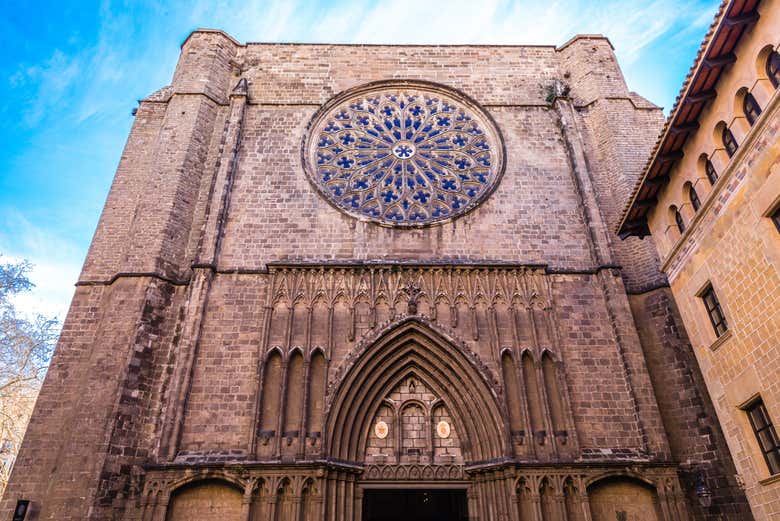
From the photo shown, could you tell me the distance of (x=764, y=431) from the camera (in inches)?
298

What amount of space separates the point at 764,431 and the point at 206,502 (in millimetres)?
8854

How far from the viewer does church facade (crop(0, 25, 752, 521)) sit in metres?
9.19

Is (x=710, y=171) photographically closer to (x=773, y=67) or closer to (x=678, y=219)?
(x=678, y=219)

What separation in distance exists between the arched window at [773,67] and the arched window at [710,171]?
1.78m

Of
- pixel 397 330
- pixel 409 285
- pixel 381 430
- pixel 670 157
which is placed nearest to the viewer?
pixel 670 157

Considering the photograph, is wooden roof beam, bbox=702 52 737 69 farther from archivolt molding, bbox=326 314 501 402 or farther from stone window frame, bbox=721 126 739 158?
archivolt molding, bbox=326 314 501 402

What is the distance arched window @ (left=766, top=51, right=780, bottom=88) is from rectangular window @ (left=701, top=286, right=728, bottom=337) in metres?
3.36

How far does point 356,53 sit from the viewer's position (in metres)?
16.0

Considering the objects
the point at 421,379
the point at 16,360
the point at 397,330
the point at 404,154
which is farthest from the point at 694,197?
the point at 16,360

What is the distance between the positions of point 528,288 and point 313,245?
16.0ft

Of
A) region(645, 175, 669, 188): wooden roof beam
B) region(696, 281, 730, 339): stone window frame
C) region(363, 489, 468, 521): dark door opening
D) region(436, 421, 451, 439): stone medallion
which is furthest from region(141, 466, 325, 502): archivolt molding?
region(645, 175, 669, 188): wooden roof beam

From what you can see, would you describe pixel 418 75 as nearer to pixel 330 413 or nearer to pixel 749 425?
pixel 330 413

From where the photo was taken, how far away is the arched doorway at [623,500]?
9156 millimetres

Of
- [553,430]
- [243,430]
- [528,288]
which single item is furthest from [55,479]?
[528,288]
